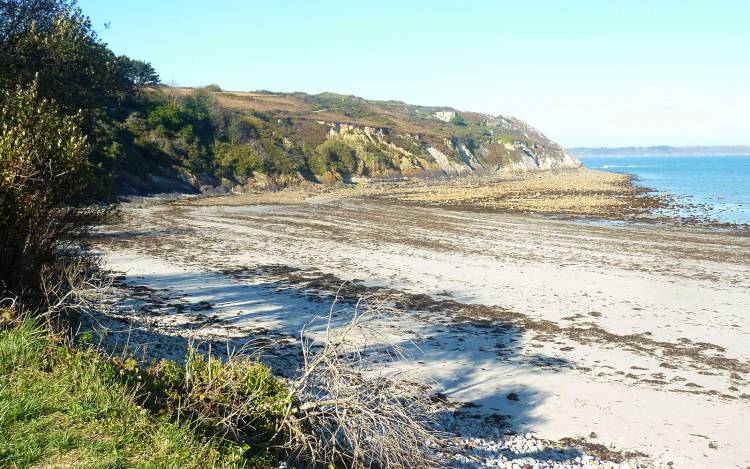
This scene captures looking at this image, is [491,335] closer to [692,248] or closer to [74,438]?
[74,438]

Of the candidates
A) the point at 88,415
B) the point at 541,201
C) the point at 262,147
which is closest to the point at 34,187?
the point at 88,415

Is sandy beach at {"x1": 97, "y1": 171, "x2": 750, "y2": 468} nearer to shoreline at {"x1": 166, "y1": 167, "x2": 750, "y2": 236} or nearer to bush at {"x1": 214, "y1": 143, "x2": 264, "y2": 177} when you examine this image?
shoreline at {"x1": 166, "y1": 167, "x2": 750, "y2": 236}

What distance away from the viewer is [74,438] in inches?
195

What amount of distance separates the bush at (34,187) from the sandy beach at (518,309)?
236 centimetres

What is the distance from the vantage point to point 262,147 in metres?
65.2

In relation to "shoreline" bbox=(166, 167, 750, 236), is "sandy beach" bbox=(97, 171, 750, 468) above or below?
below

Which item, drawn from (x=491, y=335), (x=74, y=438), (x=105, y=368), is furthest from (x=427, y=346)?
(x=74, y=438)

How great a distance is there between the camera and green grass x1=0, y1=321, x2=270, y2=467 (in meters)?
4.73

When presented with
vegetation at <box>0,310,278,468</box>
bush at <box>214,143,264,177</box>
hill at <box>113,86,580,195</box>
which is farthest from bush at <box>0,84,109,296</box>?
bush at <box>214,143,264,177</box>

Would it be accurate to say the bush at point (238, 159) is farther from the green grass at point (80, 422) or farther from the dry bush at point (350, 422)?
the dry bush at point (350, 422)

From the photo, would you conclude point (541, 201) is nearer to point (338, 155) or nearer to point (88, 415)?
point (338, 155)

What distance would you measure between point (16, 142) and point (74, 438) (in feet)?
15.6

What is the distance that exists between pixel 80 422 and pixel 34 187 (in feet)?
14.4

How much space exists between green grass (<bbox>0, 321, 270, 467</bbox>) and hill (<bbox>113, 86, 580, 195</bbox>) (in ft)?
111
